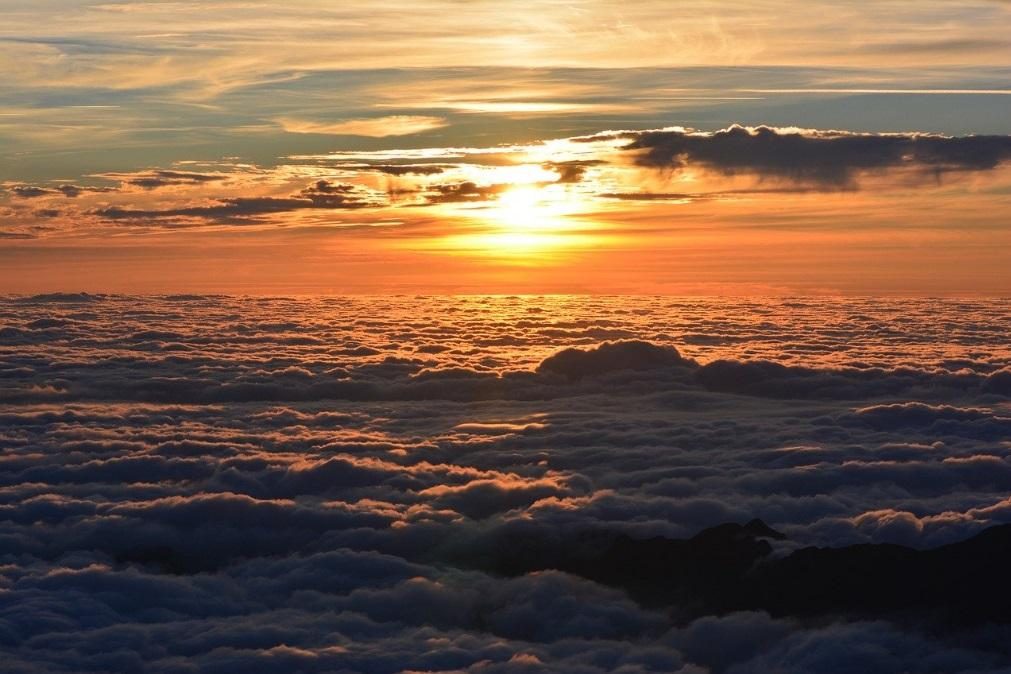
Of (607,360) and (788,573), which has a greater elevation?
(607,360)

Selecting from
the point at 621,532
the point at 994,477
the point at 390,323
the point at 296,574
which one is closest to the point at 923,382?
the point at 994,477

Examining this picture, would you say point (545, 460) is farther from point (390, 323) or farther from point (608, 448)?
point (390, 323)

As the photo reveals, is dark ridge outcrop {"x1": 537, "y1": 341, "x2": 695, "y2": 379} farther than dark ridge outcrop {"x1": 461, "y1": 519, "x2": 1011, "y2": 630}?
Yes

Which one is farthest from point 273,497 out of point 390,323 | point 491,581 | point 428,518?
point 390,323

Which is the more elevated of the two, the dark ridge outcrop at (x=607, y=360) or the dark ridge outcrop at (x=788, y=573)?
the dark ridge outcrop at (x=607, y=360)

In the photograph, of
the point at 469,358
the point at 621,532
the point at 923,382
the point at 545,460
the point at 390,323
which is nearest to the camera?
the point at 621,532

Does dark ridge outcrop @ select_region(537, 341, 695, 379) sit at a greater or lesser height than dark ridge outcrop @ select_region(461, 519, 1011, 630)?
greater

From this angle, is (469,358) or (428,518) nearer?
(428,518)

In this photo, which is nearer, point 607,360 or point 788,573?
point 788,573

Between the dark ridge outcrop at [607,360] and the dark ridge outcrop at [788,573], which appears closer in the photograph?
the dark ridge outcrop at [788,573]

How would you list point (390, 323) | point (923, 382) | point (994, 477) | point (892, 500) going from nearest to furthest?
point (892, 500) < point (994, 477) < point (923, 382) < point (390, 323)
